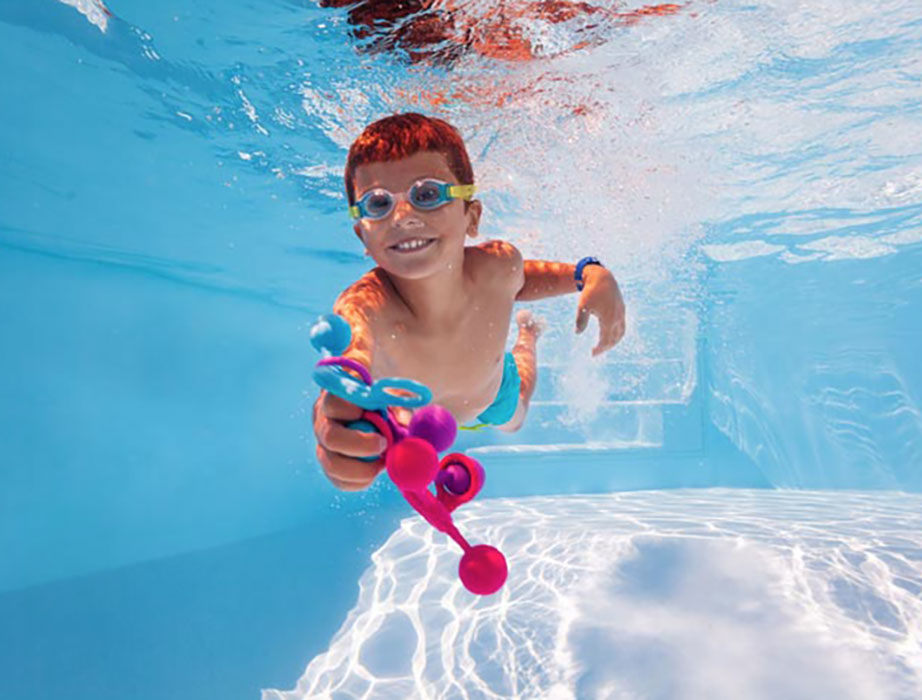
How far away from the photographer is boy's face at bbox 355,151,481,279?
264cm

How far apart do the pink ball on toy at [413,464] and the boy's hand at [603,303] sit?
1.67 meters

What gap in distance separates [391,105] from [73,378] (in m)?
6.45

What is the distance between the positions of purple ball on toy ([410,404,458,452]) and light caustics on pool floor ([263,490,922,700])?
3551 millimetres

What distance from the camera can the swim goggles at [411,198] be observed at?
8.55ft

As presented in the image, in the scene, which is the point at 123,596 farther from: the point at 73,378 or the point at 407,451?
the point at 407,451

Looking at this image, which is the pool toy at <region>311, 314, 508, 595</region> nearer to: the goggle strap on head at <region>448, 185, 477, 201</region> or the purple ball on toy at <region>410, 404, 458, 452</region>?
the purple ball on toy at <region>410, 404, 458, 452</region>

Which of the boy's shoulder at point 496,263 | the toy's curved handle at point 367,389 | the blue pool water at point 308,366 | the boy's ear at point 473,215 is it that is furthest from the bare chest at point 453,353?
the blue pool water at point 308,366

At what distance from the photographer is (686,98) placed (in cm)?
788

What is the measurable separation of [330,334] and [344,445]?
0.32 m

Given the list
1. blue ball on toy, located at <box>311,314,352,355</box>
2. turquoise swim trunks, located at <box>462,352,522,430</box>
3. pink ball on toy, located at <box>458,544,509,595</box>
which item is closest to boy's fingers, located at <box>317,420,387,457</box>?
blue ball on toy, located at <box>311,314,352,355</box>

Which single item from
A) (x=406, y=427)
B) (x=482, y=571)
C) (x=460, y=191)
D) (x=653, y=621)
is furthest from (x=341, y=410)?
(x=653, y=621)

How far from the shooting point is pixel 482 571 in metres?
1.71

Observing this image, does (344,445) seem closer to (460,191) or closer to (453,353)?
(460,191)

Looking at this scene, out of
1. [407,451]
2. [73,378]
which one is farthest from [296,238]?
[407,451]
